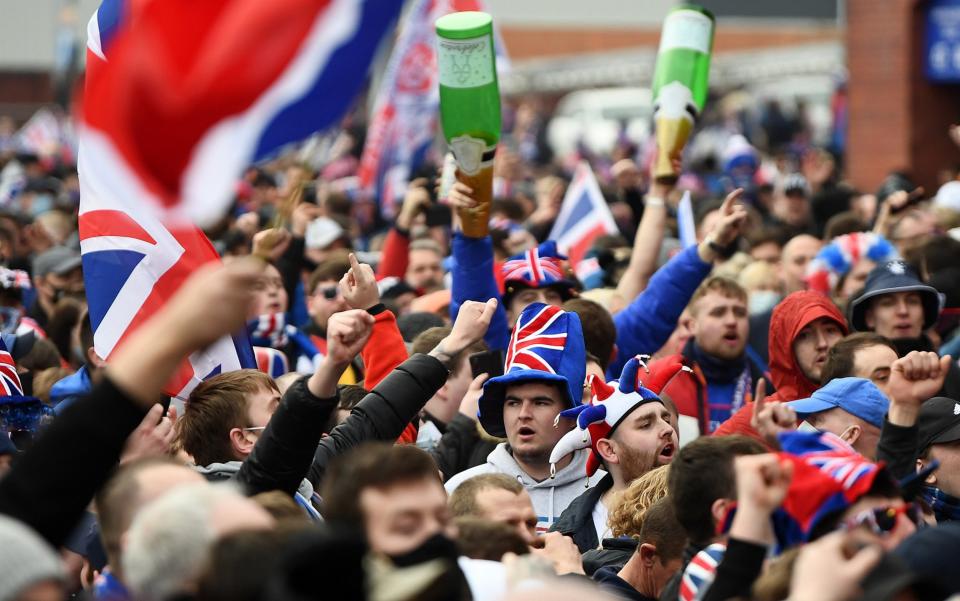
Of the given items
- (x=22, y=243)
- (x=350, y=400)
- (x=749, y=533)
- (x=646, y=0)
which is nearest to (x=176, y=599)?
(x=749, y=533)

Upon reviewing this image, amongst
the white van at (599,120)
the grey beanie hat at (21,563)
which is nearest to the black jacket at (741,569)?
the grey beanie hat at (21,563)

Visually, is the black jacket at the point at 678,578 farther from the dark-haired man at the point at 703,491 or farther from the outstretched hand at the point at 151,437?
the outstretched hand at the point at 151,437

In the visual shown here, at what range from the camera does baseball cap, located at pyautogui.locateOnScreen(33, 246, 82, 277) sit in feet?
34.8

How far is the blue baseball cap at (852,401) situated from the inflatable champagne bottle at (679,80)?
9.04 ft

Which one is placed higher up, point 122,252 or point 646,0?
point 122,252

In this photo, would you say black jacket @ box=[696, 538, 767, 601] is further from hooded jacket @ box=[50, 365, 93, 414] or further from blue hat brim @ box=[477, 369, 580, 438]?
hooded jacket @ box=[50, 365, 93, 414]

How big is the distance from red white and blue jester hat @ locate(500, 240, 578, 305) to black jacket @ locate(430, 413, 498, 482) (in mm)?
1235

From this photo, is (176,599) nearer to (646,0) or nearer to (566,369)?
(566,369)

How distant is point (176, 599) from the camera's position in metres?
3.57

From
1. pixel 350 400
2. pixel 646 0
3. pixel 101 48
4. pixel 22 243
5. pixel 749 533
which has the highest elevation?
pixel 101 48

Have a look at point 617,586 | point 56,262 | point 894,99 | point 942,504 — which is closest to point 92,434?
point 617,586

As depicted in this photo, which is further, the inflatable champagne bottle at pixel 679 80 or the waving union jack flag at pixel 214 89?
the inflatable champagne bottle at pixel 679 80

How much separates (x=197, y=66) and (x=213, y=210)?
0.39m

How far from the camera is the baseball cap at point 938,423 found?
5.85m
